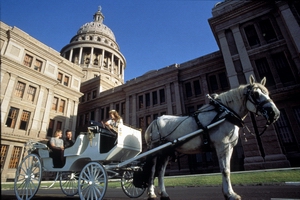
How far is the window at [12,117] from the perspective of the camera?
21.4 m

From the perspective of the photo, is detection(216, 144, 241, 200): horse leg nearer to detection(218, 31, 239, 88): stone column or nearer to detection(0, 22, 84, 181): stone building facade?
detection(218, 31, 239, 88): stone column

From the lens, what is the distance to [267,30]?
1794cm

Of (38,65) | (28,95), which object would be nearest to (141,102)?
(28,95)

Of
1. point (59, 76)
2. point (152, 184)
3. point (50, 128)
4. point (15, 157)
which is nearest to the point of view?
point (152, 184)

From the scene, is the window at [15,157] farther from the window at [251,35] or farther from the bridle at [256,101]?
the window at [251,35]

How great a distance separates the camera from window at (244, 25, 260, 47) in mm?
18203

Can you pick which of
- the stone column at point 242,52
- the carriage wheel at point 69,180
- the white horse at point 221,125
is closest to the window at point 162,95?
the stone column at point 242,52

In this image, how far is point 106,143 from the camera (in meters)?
5.65

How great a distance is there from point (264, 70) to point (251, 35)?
432 cm

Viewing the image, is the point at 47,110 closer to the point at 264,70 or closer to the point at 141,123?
the point at 141,123

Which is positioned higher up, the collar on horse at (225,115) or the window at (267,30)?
the window at (267,30)

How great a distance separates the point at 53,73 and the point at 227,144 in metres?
29.7

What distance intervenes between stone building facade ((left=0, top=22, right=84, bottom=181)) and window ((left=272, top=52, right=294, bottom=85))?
1106 inches

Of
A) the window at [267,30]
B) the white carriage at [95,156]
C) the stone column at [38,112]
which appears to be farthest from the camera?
the stone column at [38,112]
